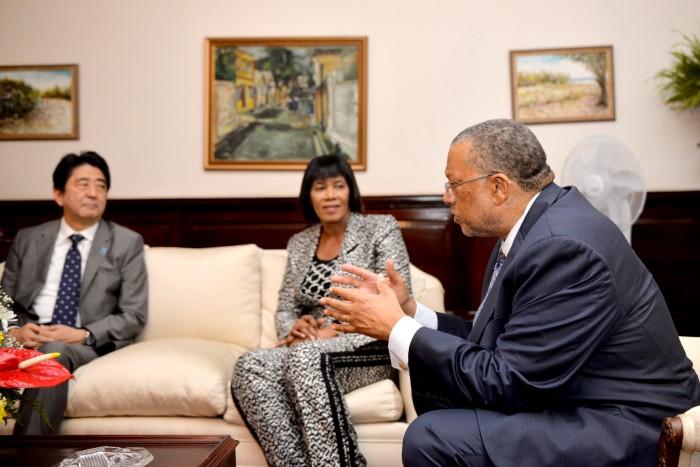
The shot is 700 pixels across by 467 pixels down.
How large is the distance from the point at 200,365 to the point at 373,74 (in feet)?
7.20

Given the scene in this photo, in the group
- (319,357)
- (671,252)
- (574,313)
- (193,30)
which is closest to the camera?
(574,313)

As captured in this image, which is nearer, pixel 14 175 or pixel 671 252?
pixel 671 252

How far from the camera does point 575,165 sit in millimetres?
3496

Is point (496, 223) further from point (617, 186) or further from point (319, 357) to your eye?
point (617, 186)

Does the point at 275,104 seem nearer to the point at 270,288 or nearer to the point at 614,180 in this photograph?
the point at 270,288

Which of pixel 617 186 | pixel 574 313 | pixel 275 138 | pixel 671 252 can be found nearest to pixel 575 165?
pixel 617 186

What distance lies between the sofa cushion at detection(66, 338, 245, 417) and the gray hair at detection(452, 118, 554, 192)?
1.48 m

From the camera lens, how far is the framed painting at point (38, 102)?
4.20 meters

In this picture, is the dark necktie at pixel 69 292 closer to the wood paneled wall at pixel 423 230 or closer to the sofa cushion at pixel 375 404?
the wood paneled wall at pixel 423 230

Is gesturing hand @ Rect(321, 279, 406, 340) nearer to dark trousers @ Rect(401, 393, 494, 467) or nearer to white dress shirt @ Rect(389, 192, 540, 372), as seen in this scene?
white dress shirt @ Rect(389, 192, 540, 372)

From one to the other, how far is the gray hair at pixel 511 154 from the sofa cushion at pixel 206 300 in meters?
1.79

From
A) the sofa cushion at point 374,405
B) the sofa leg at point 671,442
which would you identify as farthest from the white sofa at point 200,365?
the sofa leg at point 671,442

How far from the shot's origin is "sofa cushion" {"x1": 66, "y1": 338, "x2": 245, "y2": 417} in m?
2.62

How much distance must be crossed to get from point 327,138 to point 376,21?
0.78m
